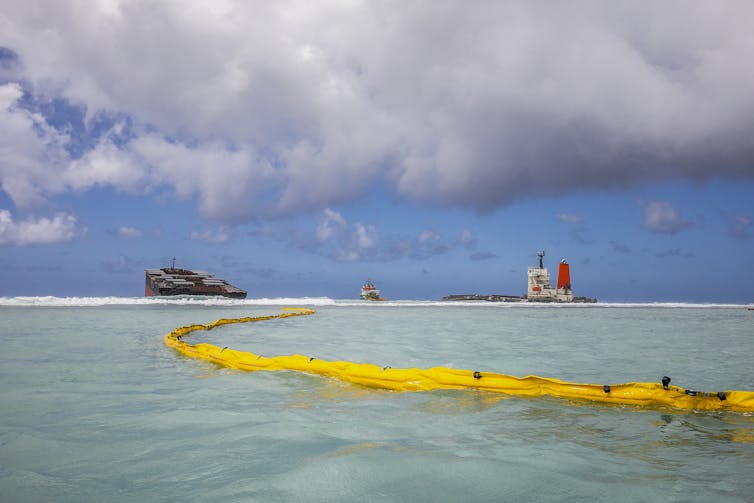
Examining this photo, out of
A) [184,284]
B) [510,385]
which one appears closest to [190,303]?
[184,284]

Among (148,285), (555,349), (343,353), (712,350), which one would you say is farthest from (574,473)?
(148,285)

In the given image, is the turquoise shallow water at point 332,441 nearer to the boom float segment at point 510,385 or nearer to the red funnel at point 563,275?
the boom float segment at point 510,385

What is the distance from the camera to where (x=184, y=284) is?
52.7 meters

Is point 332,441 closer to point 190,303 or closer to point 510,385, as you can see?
point 510,385

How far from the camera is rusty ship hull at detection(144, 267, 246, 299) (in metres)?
51.8

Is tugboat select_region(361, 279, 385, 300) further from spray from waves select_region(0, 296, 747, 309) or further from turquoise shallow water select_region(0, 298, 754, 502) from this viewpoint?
turquoise shallow water select_region(0, 298, 754, 502)

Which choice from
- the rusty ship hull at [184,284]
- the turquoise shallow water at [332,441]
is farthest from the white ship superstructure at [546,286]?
the turquoise shallow water at [332,441]

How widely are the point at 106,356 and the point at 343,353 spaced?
488cm

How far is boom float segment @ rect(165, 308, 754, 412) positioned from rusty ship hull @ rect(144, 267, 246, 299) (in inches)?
1901

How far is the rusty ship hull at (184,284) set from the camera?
51750 mm

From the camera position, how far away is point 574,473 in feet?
10.6

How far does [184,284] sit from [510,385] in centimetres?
5290

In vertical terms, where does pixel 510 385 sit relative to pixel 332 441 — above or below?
above

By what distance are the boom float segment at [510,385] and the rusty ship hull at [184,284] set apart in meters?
48.3
